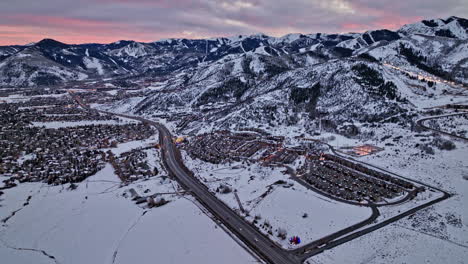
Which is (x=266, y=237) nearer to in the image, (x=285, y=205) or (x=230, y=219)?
(x=230, y=219)

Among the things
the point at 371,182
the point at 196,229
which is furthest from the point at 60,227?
the point at 371,182

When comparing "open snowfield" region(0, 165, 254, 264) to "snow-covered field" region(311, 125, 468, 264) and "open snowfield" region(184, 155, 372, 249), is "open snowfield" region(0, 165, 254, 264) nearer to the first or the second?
"open snowfield" region(184, 155, 372, 249)

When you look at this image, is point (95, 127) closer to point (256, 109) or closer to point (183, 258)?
point (256, 109)

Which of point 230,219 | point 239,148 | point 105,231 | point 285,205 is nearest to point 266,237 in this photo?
point 230,219

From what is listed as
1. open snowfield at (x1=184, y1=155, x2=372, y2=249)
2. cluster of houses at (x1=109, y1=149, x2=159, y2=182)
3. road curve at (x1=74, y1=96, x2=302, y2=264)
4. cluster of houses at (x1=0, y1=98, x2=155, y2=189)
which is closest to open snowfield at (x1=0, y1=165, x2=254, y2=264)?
road curve at (x1=74, y1=96, x2=302, y2=264)

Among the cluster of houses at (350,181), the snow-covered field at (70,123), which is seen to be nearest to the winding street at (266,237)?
the cluster of houses at (350,181)

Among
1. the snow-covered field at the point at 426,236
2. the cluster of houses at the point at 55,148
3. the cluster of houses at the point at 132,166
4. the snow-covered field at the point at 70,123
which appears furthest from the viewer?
the snow-covered field at the point at 70,123

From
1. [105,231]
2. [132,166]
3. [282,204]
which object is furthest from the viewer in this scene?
[132,166]

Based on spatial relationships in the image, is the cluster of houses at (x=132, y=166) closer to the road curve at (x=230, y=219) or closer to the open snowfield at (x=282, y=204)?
the road curve at (x=230, y=219)
